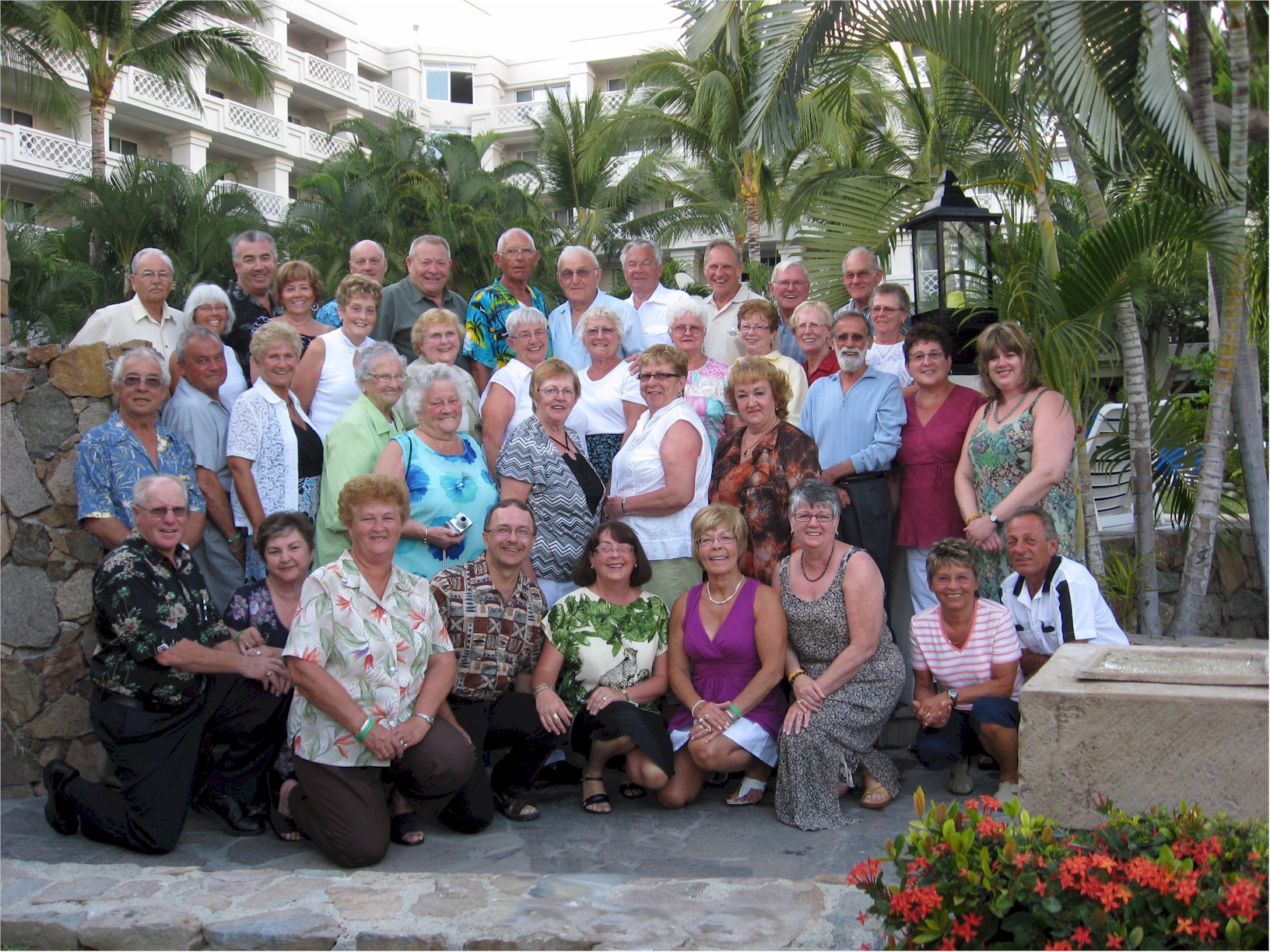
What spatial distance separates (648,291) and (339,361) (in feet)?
6.35

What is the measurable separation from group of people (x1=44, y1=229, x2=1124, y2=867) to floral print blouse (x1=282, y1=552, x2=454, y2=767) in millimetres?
12

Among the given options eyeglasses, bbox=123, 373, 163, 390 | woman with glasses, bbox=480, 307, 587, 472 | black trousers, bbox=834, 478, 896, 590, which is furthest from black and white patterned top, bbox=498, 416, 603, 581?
eyeglasses, bbox=123, 373, 163, 390

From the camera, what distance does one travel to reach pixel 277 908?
12.8 feet

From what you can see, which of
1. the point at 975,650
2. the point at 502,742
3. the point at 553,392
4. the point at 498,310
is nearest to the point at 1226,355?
the point at 975,650

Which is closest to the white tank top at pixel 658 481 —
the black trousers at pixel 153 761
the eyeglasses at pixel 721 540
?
the eyeglasses at pixel 721 540

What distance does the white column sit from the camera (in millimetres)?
29578

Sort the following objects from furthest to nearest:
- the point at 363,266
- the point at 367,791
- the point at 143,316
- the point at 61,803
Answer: the point at 363,266 < the point at 143,316 < the point at 61,803 < the point at 367,791

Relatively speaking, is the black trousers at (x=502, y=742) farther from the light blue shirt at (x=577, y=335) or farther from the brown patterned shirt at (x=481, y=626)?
the light blue shirt at (x=577, y=335)

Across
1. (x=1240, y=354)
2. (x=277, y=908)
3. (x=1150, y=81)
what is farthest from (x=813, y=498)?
(x=1240, y=354)

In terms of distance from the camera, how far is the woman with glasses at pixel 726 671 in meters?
5.08

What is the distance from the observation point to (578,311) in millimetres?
6746

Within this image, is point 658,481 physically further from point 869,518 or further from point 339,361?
point 339,361

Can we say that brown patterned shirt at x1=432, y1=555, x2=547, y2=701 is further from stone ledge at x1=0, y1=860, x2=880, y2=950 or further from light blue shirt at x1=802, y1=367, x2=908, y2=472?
light blue shirt at x1=802, y1=367, x2=908, y2=472

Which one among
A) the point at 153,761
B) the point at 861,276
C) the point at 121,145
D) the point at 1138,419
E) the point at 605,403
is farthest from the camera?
the point at 121,145
